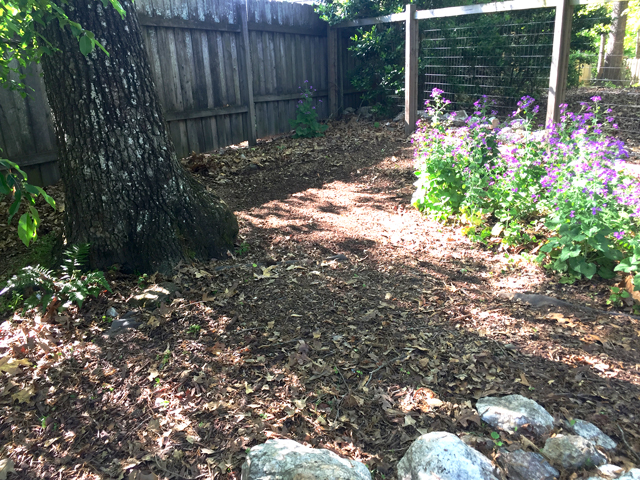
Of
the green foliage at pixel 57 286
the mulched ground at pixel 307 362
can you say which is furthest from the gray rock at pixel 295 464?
the green foliage at pixel 57 286

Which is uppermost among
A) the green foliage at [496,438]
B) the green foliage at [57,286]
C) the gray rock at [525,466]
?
the green foliage at [57,286]

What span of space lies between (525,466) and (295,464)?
103 cm

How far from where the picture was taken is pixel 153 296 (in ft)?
10.6

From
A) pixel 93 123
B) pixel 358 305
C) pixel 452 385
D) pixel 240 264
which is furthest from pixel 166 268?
pixel 452 385

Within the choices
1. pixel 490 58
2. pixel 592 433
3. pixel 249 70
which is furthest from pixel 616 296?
pixel 490 58

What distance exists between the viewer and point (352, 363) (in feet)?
9.00

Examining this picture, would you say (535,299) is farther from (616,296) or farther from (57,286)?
(57,286)

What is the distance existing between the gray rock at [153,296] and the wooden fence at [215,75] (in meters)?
3.17

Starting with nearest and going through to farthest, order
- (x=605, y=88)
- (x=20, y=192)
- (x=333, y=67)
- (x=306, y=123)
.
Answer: (x=20, y=192)
(x=306, y=123)
(x=333, y=67)
(x=605, y=88)

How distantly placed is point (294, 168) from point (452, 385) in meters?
4.90

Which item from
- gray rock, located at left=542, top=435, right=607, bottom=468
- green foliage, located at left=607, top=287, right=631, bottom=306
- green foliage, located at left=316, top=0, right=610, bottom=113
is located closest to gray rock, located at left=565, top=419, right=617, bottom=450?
gray rock, located at left=542, top=435, right=607, bottom=468

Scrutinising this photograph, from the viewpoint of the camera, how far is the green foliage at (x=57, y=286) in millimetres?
3111

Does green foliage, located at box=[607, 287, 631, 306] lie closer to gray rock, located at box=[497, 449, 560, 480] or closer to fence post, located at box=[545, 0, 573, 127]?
gray rock, located at box=[497, 449, 560, 480]

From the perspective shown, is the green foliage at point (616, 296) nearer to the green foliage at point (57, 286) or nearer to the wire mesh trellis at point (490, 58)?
the green foliage at point (57, 286)
